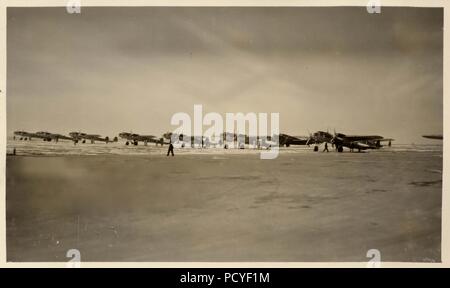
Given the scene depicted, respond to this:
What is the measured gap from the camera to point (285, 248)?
320 cm

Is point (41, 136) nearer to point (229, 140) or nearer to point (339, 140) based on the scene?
point (229, 140)

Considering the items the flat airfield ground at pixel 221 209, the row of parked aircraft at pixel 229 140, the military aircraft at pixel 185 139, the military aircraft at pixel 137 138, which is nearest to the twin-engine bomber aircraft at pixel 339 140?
the row of parked aircraft at pixel 229 140

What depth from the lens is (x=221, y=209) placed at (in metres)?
3.21

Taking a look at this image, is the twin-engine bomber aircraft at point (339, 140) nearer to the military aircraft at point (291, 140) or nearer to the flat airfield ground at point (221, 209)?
the military aircraft at point (291, 140)

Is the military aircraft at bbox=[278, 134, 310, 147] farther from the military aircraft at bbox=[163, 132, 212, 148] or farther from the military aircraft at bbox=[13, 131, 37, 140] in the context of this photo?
the military aircraft at bbox=[13, 131, 37, 140]

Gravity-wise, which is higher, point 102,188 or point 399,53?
point 399,53

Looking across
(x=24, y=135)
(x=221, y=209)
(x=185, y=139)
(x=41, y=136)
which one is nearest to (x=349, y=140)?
(x=221, y=209)

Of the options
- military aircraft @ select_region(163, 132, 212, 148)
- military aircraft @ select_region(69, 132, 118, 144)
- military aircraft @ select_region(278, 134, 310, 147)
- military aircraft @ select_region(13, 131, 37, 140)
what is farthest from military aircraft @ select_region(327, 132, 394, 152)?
military aircraft @ select_region(13, 131, 37, 140)

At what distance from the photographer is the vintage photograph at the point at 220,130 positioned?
10.5 ft

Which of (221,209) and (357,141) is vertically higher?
(357,141)

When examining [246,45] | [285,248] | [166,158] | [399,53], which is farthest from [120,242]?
[399,53]

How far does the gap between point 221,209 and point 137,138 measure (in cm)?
93

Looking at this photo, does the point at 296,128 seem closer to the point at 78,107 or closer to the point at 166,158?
the point at 166,158

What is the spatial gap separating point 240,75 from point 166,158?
3.12 feet
